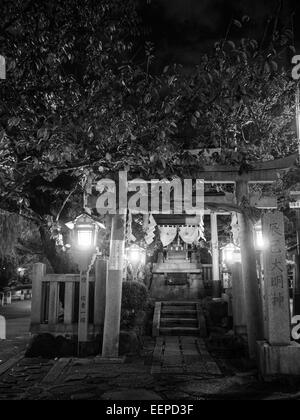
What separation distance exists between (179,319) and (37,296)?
837 cm

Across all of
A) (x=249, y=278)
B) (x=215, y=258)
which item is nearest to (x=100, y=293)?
(x=249, y=278)

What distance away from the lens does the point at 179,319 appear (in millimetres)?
18828

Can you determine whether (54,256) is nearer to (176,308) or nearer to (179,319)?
(179,319)

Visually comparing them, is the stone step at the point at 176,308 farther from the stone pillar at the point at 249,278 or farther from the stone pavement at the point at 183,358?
the stone pillar at the point at 249,278

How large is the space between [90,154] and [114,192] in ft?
9.67

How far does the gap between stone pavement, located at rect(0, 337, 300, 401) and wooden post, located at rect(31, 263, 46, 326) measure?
145 centimetres

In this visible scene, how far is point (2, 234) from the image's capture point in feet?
66.4

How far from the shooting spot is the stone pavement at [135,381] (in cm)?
788

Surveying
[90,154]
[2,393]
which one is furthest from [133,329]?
[90,154]

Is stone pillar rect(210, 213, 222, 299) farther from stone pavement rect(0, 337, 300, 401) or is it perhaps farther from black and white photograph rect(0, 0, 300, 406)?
stone pavement rect(0, 337, 300, 401)

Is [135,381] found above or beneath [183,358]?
above

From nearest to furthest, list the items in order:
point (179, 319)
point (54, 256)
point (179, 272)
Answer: point (54, 256) → point (179, 319) → point (179, 272)

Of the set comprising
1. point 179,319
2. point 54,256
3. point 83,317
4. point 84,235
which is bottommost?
point 179,319

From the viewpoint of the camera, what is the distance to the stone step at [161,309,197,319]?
63.9 ft
